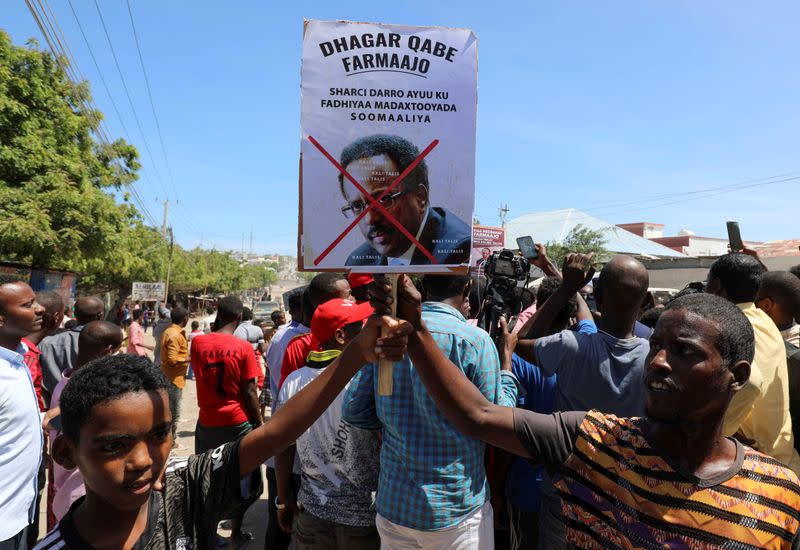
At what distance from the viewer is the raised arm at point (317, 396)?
1.89 meters

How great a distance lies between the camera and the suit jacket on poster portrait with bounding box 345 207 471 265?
7.16ft

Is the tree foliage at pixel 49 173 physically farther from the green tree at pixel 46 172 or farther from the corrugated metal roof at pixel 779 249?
the corrugated metal roof at pixel 779 249

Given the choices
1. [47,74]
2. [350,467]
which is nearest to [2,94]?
[47,74]

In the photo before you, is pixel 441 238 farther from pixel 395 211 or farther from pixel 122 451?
pixel 122 451

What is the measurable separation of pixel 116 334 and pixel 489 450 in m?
2.68

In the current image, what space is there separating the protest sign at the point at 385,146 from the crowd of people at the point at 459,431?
0.20 meters

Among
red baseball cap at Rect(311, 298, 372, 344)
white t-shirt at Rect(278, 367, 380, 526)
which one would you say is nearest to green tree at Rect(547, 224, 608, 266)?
red baseball cap at Rect(311, 298, 372, 344)

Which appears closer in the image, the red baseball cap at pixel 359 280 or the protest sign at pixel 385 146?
the protest sign at pixel 385 146

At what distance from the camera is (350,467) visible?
285 centimetres

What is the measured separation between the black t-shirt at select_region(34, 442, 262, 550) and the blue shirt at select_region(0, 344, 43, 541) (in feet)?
4.76

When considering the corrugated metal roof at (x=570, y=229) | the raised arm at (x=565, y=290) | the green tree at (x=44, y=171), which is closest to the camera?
the raised arm at (x=565, y=290)

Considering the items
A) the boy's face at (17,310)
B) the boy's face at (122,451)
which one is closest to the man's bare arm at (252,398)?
the boy's face at (17,310)

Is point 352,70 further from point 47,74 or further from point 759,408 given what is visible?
point 47,74

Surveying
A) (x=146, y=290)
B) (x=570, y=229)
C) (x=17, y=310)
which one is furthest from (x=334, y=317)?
(x=570, y=229)
